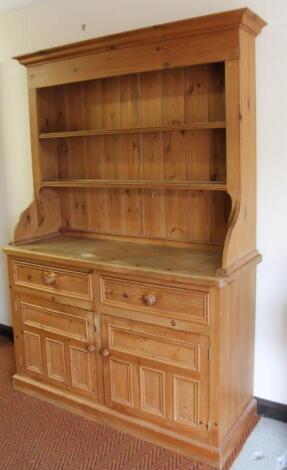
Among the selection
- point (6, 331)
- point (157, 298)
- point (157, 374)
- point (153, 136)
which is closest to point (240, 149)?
point (153, 136)

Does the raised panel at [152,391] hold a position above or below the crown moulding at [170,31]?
below

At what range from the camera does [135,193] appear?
2609 mm

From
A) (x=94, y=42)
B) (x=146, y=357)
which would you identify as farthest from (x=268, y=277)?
(x=94, y=42)

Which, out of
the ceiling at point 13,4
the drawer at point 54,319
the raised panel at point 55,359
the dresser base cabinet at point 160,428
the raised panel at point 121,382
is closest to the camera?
the dresser base cabinet at point 160,428

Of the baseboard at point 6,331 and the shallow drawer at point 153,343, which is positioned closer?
the shallow drawer at point 153,343

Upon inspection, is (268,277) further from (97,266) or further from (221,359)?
(97,266)

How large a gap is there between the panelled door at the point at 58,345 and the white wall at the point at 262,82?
907 mm

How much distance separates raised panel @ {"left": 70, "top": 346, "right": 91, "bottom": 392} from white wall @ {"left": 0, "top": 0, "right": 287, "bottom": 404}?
0.91 metres

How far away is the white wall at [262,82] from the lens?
2.15 metres

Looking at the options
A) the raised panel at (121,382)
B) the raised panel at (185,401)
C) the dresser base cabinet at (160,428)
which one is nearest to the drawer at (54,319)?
the raised panel at (121,382)

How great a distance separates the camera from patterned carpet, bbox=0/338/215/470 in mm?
2129

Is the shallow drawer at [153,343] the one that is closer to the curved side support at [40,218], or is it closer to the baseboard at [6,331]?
the curved side support at [40,218]

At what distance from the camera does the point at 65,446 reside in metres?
2.27

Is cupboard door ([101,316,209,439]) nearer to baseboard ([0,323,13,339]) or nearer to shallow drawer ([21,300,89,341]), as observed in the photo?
shallow drawer ([21,300,89,341])
